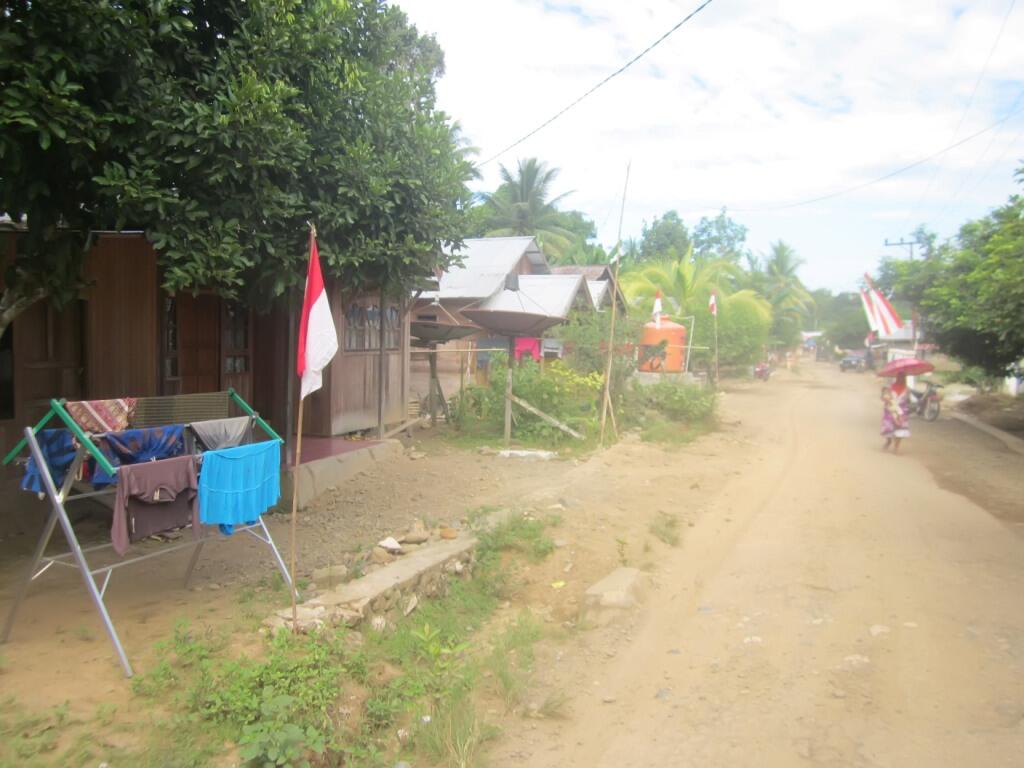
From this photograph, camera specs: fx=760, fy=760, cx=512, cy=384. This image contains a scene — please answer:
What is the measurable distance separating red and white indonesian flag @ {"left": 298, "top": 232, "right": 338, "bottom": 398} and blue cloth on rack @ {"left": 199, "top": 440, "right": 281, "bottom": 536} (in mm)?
558

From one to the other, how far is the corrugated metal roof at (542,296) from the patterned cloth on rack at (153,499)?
15748mm

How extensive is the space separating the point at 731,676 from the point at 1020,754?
159cm

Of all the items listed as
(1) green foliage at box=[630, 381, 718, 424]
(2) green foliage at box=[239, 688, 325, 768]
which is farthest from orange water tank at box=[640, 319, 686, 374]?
(2) green foliage at box=[239, 688, 325, 768]

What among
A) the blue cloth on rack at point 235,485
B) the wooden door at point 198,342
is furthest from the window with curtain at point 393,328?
the blue cloth on rack at point 235,485

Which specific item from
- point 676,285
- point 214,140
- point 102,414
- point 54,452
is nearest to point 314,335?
point 102,414

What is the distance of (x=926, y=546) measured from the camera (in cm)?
779

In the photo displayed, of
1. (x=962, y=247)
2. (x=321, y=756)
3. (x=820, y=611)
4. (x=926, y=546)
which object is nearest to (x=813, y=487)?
(x=926, y=546)

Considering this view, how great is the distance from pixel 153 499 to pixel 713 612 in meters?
4.25

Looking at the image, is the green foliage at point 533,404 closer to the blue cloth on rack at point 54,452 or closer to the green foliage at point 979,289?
the green foliage at point 979,289

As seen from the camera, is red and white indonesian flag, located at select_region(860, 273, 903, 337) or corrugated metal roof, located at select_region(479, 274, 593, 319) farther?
corrugated metal roof, located at select_region(479, 274, 593, 319)

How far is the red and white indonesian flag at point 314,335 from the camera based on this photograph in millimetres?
4762

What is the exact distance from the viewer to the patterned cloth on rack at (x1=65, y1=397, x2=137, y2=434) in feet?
16.3

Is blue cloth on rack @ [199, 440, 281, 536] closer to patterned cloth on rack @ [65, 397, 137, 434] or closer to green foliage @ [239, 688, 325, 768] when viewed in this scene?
patterned cloth on rack @ [65, 397, 137, 434]

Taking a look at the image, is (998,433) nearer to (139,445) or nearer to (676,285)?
(676,285)
